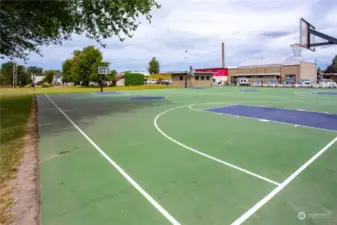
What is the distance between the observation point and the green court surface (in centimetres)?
313

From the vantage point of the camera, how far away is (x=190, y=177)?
4.28 metres

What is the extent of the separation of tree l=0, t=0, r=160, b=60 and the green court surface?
4.69m

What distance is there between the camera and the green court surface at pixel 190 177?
123 inches

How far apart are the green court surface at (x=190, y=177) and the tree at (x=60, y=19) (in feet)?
15.4

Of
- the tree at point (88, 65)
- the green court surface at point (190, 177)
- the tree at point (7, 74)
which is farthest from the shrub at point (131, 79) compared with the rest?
the green court surface at point (190, 177)

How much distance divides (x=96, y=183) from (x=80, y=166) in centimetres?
100

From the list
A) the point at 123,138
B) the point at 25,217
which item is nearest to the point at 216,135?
the point at 123,138

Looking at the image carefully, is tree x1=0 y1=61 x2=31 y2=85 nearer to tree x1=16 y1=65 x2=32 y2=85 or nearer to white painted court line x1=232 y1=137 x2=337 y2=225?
tree x1=16 y1=65 x2=32 y2=85

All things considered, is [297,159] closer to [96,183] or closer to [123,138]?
[96,183]

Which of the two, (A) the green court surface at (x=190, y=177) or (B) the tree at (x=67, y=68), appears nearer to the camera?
(A) the green court surface at (x=190, y=177)

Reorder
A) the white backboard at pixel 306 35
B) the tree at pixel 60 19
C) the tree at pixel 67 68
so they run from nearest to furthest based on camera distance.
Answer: the tree at pixel 60 19 < the white backboard at pixel 306 35 < the tree at pixel 67 68

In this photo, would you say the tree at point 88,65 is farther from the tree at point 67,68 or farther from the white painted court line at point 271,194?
the white painted court line at point 271,194

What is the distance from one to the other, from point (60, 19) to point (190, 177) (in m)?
9.39

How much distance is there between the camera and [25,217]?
3.09 m
